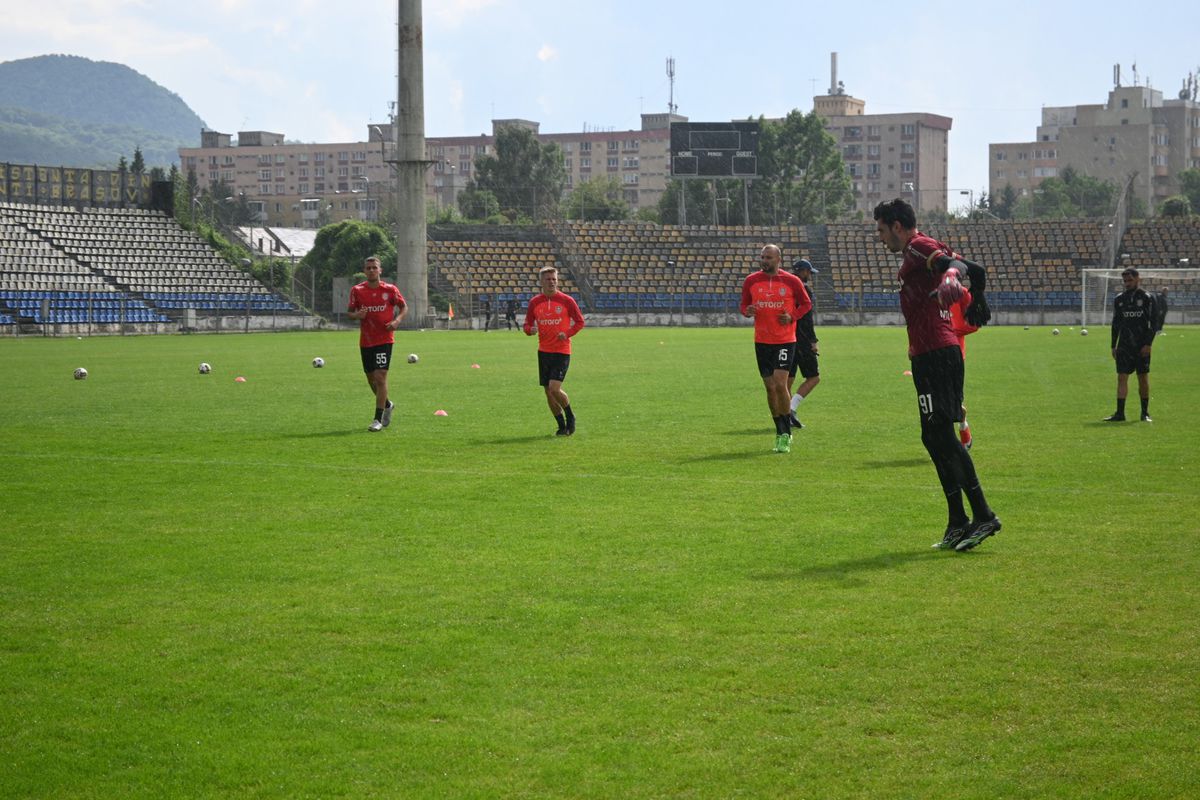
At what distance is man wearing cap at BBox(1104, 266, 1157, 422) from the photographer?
18656 millimetres

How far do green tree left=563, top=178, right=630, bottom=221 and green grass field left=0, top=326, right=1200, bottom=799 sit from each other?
85.6 m

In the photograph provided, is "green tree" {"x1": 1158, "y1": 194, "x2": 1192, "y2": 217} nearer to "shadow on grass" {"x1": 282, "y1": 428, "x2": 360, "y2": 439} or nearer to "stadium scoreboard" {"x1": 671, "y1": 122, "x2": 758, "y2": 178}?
"stadium scoreboard" {"x1": 671, "y1": 122, "x2": 758, "y2": 178}

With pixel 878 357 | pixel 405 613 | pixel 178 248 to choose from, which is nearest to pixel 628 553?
pixel 405 613

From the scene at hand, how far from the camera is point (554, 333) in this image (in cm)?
1789

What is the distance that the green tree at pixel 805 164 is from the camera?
124 m

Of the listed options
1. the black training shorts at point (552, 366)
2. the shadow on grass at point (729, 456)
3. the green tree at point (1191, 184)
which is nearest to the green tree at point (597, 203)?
the green tree at point (1191, 184)

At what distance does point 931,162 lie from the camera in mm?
181375

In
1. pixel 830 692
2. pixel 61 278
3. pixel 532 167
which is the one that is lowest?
pixel 830 692

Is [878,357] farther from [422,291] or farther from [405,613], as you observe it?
[422,291]

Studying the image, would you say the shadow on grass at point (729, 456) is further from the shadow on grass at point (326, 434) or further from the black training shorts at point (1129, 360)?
the black training shorts at point (1129, 360)

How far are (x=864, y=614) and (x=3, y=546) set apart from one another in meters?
6.06

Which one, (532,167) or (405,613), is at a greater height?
(532,167)

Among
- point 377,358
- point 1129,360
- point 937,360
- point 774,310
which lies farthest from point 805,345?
point 937,360

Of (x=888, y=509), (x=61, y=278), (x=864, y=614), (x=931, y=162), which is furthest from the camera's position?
(x=931, y=162)
